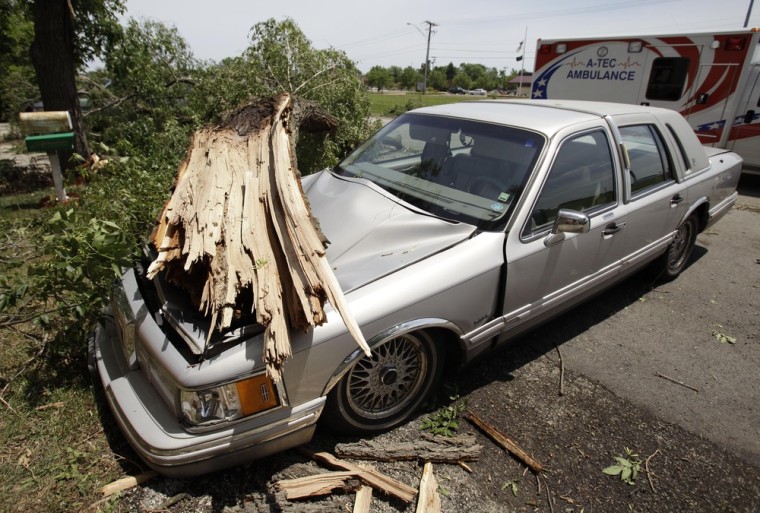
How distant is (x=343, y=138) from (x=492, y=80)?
4914 inches

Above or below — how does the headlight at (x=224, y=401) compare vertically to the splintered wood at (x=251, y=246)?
below

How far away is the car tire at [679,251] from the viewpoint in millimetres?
4648

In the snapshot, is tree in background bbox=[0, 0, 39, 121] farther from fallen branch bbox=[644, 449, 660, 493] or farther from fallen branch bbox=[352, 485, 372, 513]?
fallen branch bbox=[644, 449, 660, 493]

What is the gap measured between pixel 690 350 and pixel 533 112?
232cm

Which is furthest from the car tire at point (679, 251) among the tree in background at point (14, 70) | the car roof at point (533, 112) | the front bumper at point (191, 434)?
the tree in background at point (14, 70)

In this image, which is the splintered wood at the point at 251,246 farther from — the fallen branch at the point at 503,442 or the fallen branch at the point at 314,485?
the fallen branch at the point at 503,442

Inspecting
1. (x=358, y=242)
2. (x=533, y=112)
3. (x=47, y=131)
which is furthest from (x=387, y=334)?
(x=47, y=131)

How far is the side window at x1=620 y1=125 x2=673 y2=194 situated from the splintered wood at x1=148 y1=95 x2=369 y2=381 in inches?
107

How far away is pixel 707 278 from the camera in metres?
5.05

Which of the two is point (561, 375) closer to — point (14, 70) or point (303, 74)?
point (303, 74)

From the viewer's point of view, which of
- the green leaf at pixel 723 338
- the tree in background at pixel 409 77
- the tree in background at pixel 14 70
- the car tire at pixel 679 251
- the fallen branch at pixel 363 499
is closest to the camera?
the fallen branch at pixel 363 499

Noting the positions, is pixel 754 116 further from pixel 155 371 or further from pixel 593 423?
pixel 155 371

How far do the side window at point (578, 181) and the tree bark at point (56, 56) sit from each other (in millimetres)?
7040

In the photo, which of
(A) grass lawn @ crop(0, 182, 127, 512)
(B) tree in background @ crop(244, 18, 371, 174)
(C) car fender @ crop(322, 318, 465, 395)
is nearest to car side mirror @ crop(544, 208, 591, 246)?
(C) car fender @ crop(322, 318, 465, 395)
